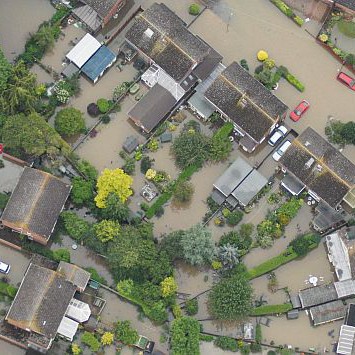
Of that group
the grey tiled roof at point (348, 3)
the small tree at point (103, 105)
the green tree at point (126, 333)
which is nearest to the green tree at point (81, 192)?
the small tree at point (103, 105)

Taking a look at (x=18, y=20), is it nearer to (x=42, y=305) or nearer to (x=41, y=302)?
(x=41, y=302)

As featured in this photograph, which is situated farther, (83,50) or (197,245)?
(83,50)

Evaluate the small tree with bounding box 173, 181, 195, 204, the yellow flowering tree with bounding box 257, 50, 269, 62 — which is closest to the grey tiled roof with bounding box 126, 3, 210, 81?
the yellow flowering tree with bounding box 257, 50, 269, 62

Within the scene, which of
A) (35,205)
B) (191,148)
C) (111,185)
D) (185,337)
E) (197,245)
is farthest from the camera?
(191,148)

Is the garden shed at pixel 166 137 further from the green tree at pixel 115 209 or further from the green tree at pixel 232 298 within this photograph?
the green tree at pixel 232 298

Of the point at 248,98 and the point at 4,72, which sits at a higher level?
the point at 248,98

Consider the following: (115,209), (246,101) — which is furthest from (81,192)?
(246,101)

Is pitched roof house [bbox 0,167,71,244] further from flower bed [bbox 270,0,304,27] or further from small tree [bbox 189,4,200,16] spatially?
flower bed [bbox 270,0,304,27]
